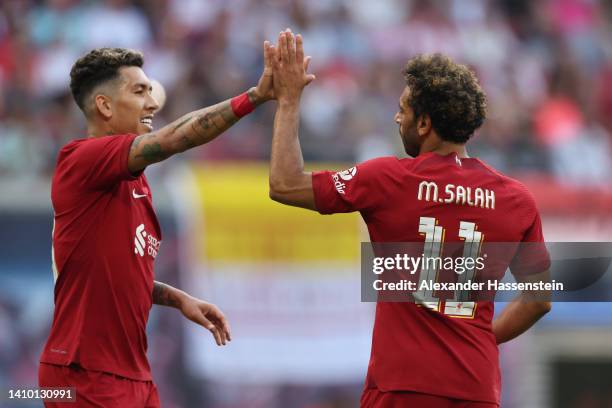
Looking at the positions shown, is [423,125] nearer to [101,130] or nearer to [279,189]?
[279,189]

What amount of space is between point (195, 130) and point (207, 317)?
129 centimetres

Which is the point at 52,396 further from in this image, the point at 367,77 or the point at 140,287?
the point at 367,77

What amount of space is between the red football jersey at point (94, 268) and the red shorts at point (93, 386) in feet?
0.13

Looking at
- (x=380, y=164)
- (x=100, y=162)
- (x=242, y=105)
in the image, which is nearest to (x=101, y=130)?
(x=100, y=162)

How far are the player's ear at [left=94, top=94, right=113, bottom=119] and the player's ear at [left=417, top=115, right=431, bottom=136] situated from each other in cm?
173

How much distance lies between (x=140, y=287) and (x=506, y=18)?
455 inches

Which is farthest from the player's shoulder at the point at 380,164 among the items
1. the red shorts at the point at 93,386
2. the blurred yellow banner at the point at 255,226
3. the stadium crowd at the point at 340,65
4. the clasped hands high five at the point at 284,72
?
the stadium crowd at the point at 340,65

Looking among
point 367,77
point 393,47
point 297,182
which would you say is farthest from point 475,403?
point 393,47

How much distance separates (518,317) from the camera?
5812mm

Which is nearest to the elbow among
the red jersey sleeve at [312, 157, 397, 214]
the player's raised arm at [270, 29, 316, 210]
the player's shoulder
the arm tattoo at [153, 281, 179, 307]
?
the player's raised arm at [270, 29, 316, 210]

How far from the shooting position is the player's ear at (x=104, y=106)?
237 inches

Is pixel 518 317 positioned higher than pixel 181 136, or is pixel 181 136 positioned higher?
pixel 181 136

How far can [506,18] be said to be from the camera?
16.2 m

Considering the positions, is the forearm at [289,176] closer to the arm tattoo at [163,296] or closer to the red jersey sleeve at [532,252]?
the red jersey sleeve at [532,252]
